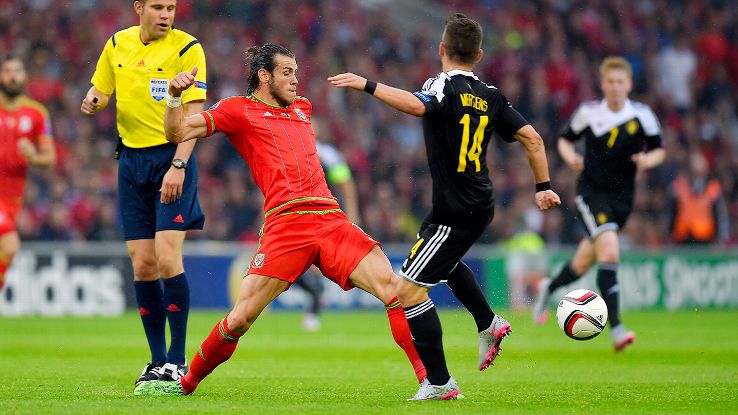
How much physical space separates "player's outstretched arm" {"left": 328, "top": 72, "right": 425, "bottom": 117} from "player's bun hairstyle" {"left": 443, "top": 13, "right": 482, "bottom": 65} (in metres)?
0.53

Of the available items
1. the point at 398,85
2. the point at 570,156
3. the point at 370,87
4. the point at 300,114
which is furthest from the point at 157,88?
the point at 398,85

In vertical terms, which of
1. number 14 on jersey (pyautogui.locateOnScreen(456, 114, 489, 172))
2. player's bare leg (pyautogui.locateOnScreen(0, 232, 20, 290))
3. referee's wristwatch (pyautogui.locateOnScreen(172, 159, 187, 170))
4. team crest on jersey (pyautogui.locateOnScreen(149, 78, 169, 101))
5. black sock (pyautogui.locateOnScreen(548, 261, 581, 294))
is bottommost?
black sock (pyautogui.locateOnScreen(548, 261, 581, 294))

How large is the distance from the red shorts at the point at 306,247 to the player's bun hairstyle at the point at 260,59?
0.85 m

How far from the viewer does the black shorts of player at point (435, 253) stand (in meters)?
6.98

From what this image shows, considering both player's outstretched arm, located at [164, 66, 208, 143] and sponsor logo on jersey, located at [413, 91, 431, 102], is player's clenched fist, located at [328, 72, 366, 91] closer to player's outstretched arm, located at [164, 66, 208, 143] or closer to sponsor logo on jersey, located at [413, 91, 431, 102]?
sponsor logo on jersey, located at [413, 91, 431, 102]

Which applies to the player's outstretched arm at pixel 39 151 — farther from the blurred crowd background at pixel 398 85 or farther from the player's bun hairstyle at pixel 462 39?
the blurred crowd background at pixel 398 85

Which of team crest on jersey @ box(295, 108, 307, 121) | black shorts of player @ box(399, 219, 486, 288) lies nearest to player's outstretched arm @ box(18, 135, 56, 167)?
team crest on jersey @ box(295, 108, 307, 121)

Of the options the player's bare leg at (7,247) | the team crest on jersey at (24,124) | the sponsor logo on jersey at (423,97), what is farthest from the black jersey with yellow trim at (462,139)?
the team crest on jersey at (24,124)

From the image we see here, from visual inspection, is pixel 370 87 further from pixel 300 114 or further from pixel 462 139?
pixel 300 114

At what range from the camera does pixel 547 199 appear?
722 cm

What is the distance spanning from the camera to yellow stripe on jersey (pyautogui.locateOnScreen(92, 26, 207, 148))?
7648 millimetres

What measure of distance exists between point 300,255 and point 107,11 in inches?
601

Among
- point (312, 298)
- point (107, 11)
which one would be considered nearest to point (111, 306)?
point (312, 298)

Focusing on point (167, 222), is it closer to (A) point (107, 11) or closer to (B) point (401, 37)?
(A) point (107, 11)
